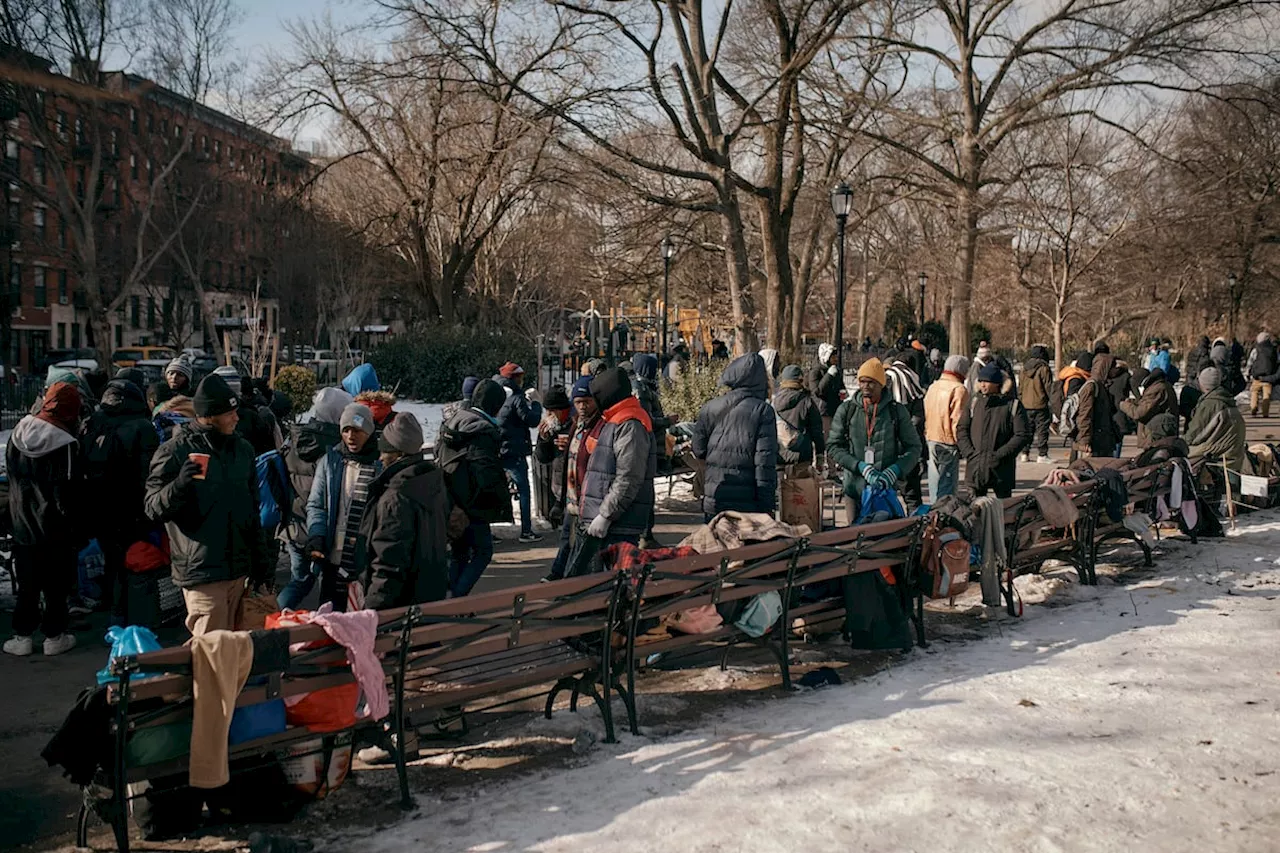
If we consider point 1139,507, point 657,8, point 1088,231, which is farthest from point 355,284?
point 1139,507

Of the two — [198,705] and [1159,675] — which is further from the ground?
[198,705]

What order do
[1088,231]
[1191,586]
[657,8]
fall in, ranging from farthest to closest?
[1088,231]
[657,8]
[1191,586]

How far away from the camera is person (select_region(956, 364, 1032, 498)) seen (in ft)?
30.5

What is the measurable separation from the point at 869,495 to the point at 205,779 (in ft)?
17.3

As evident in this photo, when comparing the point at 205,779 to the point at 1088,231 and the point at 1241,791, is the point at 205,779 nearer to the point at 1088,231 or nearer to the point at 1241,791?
the point at 1241,791

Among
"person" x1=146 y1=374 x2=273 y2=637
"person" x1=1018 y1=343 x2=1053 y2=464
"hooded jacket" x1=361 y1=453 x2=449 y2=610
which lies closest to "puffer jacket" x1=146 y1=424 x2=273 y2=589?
"person" x1=146 y1=374 x2=273 y2=637

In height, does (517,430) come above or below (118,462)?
above

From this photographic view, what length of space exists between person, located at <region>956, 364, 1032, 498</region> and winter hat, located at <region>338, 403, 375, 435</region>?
546cm

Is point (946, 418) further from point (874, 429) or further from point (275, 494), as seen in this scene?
point (275, 494)

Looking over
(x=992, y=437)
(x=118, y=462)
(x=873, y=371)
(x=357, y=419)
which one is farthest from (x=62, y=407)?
(x=992, y=437)

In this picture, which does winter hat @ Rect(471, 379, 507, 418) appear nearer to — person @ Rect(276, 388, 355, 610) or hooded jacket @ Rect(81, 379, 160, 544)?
person @ Rect(276, 388, 355, 610)

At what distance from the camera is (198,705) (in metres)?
4.12

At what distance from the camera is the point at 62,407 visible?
274 inches

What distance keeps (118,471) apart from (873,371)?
5446mm
